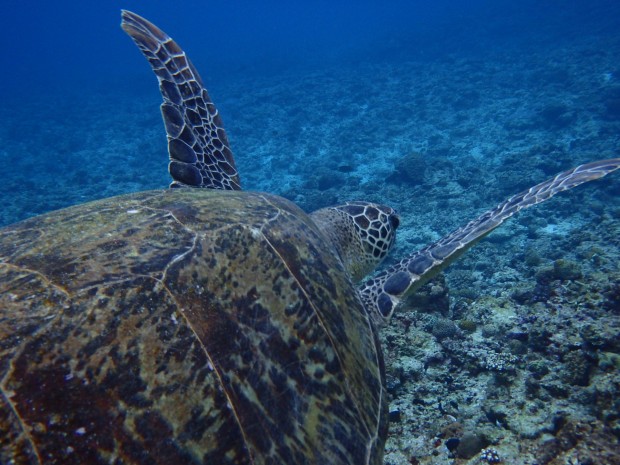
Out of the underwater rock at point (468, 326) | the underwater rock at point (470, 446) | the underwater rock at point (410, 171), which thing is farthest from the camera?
the underwater rock at point (410, 171)

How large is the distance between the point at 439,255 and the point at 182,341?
208 centimetres

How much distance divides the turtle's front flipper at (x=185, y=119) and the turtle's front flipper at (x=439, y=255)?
1.76 meters

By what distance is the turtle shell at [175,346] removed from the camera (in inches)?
36.6

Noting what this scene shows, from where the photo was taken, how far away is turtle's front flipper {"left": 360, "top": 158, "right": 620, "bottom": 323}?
2.54 meters

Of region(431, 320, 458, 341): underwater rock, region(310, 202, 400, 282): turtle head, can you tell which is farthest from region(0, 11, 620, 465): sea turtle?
region(310, 202, 400, 282): turtle head

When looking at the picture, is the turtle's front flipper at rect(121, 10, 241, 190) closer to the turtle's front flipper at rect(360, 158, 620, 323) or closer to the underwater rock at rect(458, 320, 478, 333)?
the turtle's front flipper at rect(360, 158, 620, 323)

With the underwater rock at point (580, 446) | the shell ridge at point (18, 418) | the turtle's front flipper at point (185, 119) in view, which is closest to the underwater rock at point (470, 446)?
the underwater rock at point (580, 446)

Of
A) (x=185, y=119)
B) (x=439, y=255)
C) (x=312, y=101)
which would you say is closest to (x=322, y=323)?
(x=439, y=255)

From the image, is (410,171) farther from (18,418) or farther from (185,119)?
(18,418)

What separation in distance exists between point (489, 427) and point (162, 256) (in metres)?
1.87

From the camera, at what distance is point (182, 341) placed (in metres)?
1.14

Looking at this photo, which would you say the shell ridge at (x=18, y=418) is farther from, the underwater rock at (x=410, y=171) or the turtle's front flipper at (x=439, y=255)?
the underwater rock at (x=410, y=171)

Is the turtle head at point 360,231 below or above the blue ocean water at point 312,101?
below

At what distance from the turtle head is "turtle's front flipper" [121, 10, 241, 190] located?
1.08m
